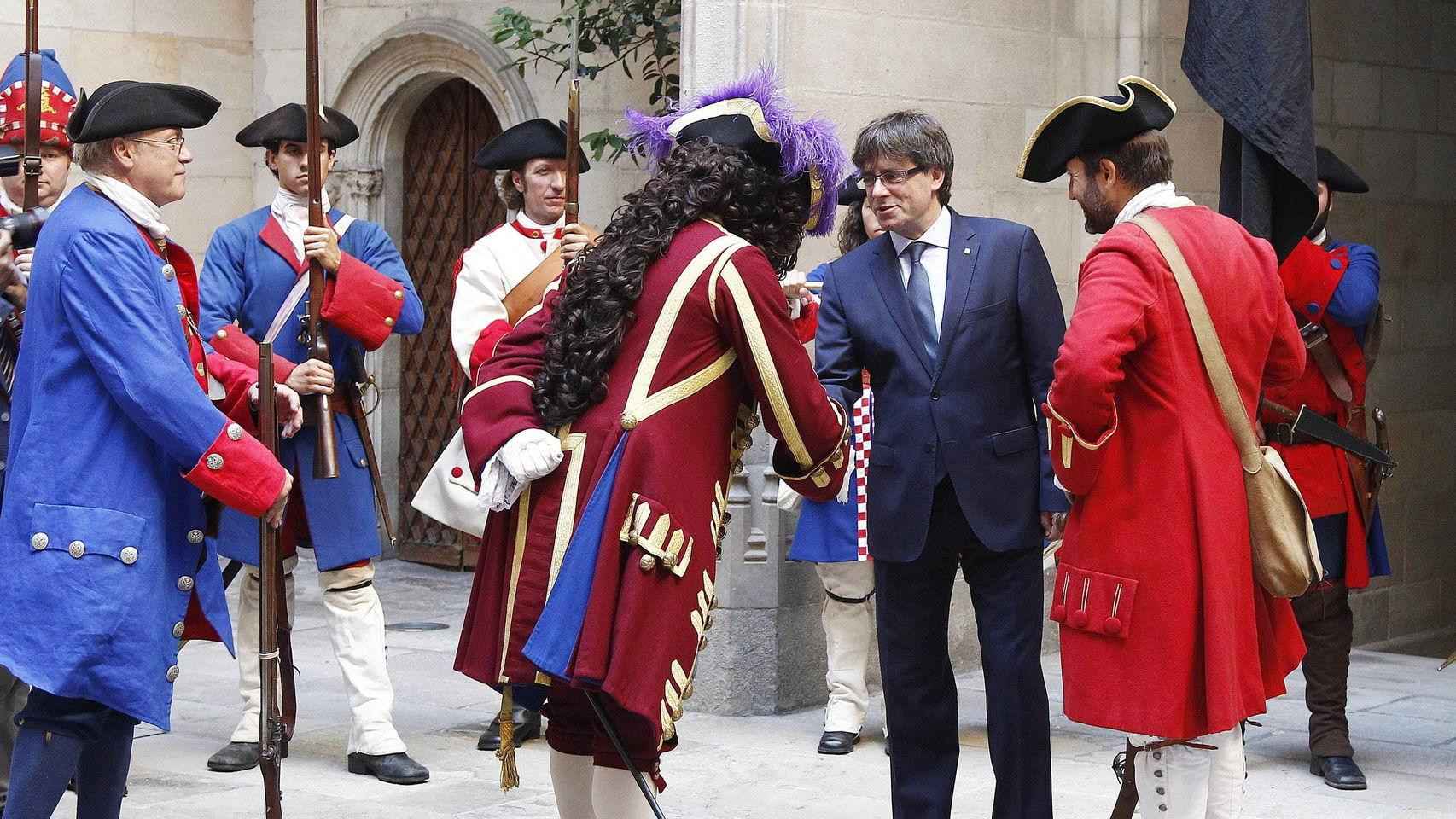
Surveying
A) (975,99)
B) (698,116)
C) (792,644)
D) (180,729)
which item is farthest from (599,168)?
(698,116)

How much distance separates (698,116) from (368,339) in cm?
219

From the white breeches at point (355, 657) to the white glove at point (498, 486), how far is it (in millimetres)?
2194

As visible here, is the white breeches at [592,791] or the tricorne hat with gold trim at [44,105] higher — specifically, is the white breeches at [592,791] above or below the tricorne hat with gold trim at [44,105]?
below

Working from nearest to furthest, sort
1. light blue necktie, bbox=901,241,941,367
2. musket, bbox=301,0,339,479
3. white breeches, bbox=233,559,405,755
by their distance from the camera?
musket, bbox=301,0,339,479 → light blue necktie, bbox=901,241,941,367 → white breeches, bbox=233,559,405,755

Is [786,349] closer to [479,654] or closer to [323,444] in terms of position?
[479,654]

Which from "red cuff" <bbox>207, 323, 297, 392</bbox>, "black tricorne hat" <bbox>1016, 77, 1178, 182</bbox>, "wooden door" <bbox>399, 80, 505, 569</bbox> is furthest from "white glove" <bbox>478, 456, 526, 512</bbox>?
"wooden door" <bbox>399, 80, 505, 569</bbox>

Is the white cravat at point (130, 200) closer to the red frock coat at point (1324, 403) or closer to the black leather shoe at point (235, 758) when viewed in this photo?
the black leather shoe at point (235, 758)

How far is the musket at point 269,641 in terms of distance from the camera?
4.52 m

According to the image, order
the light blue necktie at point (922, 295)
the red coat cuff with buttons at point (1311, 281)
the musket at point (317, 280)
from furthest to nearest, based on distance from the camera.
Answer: the red coat cuff with buttons at point (1311, 281)
the light blue necktie at point (922, 295)
the musket at point (317, 280)

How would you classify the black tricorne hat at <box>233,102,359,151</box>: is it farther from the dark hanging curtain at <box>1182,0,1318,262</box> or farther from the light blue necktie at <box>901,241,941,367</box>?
the dark hanging curtain at <box>1182,0,1318,262</box>

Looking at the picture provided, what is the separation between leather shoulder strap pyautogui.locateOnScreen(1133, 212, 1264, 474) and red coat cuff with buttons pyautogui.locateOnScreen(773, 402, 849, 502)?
77 cm

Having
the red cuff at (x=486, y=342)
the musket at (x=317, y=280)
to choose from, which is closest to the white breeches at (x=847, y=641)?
the red cuff at (x=486, y=342)

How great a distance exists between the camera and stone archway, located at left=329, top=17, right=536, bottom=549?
9875mm

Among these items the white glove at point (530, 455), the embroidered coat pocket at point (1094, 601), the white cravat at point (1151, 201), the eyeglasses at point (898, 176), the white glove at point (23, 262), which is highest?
the eyeglasses at point (898, 176)
